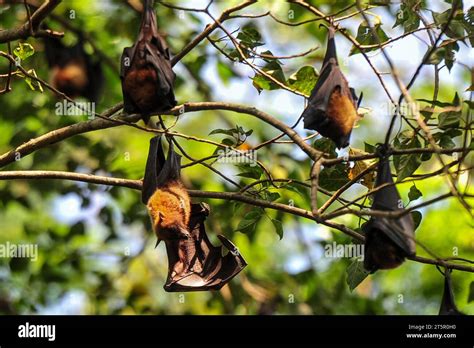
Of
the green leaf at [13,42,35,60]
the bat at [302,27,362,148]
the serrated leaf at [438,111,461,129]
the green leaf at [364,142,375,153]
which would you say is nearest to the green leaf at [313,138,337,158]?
the green leaf at [364,142,375,153]

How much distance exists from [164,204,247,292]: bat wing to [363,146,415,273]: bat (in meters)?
1.01

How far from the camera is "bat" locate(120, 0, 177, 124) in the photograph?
174 inches

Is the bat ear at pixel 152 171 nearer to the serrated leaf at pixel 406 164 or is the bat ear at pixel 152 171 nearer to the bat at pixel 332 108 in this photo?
the bat at pixel 332 108

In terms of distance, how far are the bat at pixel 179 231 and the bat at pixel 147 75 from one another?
464 millimetres

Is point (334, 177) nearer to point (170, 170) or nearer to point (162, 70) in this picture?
point (170, 170)

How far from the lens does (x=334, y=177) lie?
15.9ft

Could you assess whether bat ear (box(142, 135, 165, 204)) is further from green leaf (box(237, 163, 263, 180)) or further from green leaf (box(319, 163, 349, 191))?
green leaf (box(319, 163, 349, 191))

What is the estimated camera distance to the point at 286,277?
10.1 meters

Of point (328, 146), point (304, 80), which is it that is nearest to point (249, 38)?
point (304, 80)

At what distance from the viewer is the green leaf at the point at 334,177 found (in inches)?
190

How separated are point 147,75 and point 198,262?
118cm
